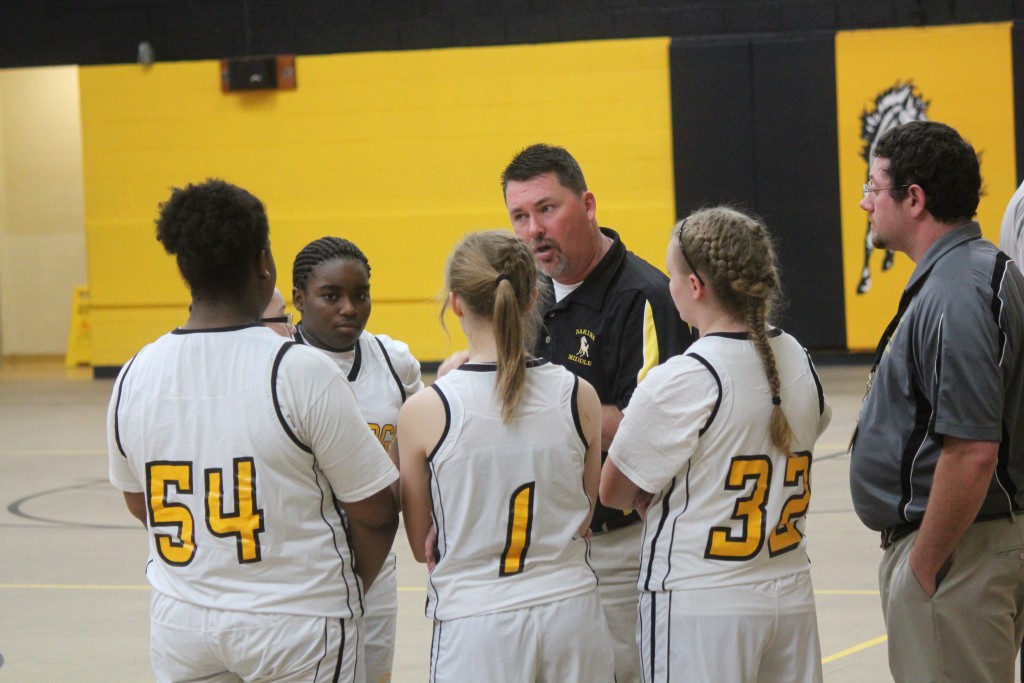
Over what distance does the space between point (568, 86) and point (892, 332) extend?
10353 millimetres

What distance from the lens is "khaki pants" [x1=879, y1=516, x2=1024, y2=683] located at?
8.55 ft

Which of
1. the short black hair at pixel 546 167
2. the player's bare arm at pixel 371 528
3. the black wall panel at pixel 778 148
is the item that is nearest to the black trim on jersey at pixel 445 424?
the player's bare arm at pixel 371 528

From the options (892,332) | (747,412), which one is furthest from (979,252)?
(747,412)

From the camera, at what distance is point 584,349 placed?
3.02 metres

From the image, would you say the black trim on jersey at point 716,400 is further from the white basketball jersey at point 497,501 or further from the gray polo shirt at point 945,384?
the gray polo shirt at point 945,384

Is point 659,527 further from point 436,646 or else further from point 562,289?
point 562,289

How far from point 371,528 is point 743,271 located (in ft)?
3.00

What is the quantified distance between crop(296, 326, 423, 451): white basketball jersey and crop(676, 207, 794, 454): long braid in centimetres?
110

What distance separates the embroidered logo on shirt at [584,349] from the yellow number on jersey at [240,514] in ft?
3.37

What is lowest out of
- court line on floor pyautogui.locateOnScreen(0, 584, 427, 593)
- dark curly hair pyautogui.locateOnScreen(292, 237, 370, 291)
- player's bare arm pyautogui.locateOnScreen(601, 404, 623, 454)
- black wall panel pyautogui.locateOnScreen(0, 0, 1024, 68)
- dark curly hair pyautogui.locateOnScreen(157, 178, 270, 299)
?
court line on floor pyautogui.locateOnScreen(0, 584, 427, 593)

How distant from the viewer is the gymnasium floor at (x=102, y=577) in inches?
181

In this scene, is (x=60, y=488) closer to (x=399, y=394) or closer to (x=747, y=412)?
(x=399, y=394)

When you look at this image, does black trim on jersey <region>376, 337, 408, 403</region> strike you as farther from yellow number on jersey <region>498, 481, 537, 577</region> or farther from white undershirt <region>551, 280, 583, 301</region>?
yellow number on jersey <region>498, 481, 537, 577</region>

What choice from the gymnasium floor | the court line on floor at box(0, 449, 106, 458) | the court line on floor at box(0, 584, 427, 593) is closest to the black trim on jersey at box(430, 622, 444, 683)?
the gymnasium floor
